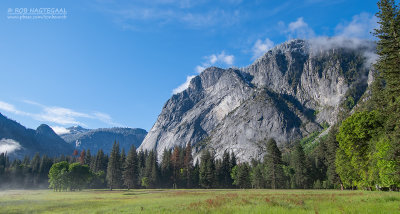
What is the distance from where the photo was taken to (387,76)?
27297 millimetres

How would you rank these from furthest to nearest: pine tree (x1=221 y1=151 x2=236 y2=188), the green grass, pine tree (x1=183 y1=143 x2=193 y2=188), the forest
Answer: pine tree (x1=183 y1=143 x2=193 y2=188) → pine tree (x1=221 y1=151 x2=236 y2=188) → the forest → the green grass

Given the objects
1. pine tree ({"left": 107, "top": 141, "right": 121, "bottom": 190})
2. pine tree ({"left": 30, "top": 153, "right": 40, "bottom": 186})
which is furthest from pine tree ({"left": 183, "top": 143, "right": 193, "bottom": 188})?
pine tree ({"left": 30, "top": 153, "right": 40, "bottom": 186})

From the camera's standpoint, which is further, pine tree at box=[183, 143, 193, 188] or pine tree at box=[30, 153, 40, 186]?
pine tree at box=[30, 153, 40, 186]

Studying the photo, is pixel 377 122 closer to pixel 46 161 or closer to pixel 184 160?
pixel 184 160

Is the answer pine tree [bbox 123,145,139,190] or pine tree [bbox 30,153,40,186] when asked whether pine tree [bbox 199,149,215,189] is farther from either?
pine tree [bbox 30,153,40,186]

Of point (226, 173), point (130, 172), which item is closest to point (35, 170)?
point (130, 172)

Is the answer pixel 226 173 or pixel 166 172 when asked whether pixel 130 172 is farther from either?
pixel 226 173

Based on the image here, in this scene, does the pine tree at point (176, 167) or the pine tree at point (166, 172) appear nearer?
the pine tree at point (176, 167)

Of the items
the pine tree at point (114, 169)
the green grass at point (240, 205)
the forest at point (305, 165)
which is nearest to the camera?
the green grass at point (240, 205)

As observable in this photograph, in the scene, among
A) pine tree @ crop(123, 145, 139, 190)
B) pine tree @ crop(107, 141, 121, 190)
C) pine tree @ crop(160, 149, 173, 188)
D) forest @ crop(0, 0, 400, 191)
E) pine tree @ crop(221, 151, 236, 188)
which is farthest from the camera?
pine tree @ crop(160, 149, 173, 188)

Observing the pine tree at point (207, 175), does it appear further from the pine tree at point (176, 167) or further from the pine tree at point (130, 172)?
the pine tree at point (130, 172)

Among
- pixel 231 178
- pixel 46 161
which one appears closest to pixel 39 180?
pixel 46 161

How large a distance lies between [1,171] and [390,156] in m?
160

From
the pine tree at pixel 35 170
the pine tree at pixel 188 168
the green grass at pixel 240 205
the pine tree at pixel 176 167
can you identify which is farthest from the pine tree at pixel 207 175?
the pine tree at pixel 35 170
